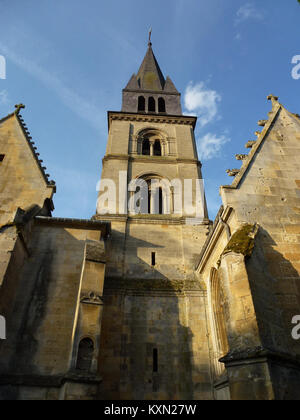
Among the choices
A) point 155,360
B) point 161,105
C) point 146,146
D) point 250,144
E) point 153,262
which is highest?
point 161,105

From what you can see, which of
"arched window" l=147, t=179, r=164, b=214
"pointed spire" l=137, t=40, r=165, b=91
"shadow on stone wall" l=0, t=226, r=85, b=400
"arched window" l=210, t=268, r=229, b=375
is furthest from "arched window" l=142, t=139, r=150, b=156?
"arched window" l=210, t=268, r=229, b=375

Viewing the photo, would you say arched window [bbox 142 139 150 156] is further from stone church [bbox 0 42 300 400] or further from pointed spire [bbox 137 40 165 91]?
pointed spire [bbox 137 40 165 91]

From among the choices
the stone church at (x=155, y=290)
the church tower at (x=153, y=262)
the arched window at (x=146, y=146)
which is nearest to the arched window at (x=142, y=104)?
the church tower at (x=153, y=262)

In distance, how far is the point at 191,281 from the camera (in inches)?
452

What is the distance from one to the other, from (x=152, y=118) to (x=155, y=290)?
1304cm

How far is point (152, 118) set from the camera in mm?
20203

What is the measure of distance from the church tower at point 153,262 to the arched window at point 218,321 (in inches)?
18.1

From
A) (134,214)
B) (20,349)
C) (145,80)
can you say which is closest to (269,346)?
(20,349)

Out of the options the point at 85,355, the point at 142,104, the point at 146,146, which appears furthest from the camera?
the point at 142,104

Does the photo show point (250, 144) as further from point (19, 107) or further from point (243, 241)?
point (19, 107)

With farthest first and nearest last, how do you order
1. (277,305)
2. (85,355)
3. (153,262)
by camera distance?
(153,262)
(85,355)
(277,305)

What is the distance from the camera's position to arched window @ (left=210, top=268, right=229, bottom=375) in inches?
366

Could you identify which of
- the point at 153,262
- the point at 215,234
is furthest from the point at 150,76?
the point at 215,234
